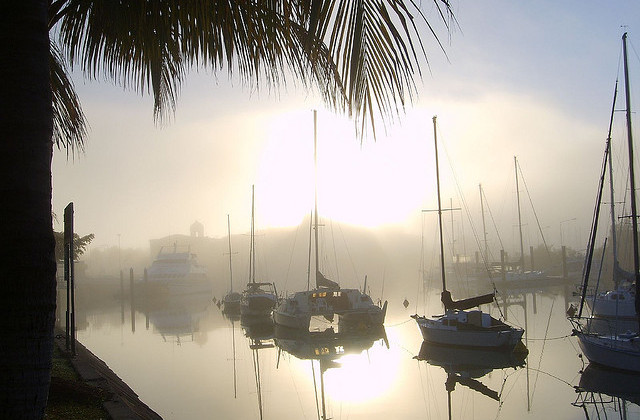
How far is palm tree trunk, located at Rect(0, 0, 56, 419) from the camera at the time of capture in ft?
8.80

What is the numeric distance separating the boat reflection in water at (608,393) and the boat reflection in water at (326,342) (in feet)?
34.9

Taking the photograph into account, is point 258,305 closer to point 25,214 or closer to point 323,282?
point 323,282

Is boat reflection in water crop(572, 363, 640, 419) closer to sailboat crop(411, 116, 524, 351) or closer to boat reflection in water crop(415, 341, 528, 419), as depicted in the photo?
boat reflection in water crop(415, 341, 528, 419)

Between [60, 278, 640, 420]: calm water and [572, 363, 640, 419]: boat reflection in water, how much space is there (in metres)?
0.06

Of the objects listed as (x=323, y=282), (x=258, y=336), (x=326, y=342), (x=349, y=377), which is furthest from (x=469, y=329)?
(x=258, y=336)

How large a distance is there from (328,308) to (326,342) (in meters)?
2.13

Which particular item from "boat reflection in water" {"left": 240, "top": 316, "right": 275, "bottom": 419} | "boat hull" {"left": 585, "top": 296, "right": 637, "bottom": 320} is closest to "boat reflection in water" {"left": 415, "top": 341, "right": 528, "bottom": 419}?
"boat reflection in water" {"left": 240, "top": 316, "right": 275, "bottom": 419}

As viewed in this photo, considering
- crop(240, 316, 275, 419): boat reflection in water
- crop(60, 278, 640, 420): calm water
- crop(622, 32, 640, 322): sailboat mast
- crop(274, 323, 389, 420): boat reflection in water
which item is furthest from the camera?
crop(274, 323, 389, 420): boat reflection in water

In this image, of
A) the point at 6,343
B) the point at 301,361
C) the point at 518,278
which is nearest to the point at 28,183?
the point at 6,343

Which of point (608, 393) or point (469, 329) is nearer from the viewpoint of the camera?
point (608, 393)

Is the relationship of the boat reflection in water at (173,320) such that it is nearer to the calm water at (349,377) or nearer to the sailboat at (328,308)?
the calm water at (349,377)

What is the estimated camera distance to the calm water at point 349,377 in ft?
65.7

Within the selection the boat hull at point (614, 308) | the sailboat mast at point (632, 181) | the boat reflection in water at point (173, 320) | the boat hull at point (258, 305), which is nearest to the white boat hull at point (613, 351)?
the sailboat mast at point (632, 181)

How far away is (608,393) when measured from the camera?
20656 millimetres
